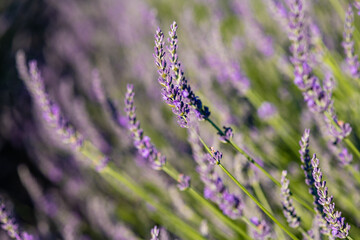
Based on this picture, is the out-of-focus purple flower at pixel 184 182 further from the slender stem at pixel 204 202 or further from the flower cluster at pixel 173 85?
the flower cluster at pixel 173 85

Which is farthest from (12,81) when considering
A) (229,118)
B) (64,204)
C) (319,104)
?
(319,104)

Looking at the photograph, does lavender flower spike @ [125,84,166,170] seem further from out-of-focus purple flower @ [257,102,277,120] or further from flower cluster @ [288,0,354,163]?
out-of-focus purple flower @ [257,102,277,120]

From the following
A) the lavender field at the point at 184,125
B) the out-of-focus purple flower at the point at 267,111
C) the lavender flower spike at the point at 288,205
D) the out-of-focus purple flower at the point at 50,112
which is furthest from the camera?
the out-of-focus purple flower at the point at 267,111

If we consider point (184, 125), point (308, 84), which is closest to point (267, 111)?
point (308, 84)

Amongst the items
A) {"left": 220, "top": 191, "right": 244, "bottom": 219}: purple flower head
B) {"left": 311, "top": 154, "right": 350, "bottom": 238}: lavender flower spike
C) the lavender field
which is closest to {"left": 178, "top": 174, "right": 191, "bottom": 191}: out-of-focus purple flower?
the lavender field

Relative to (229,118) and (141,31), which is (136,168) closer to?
(229,118)

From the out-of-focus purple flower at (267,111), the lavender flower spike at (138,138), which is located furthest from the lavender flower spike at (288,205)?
the out-of-focus purple flower at (267,111)

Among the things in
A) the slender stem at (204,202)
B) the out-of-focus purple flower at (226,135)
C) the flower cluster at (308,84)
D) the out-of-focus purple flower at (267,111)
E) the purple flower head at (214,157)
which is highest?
the out-of-focus purple flower at (267,111)

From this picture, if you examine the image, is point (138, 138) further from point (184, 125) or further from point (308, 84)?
point (308, 84)
